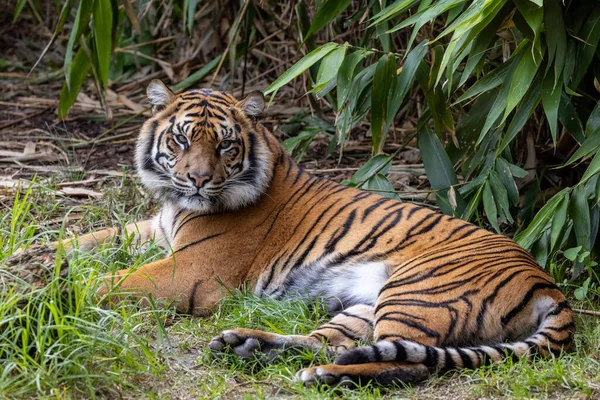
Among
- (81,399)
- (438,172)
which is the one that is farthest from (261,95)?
(81,399)

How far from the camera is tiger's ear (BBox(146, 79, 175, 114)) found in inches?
185

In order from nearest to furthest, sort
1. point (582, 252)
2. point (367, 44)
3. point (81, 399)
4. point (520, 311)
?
point (81, 399)
point (520, 311)
point (582, 252)
point (367, 44)

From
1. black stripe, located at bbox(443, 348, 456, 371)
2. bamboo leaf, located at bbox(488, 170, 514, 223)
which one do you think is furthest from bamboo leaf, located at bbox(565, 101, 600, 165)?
black stripe, located at bbox(443, 348, 456, 371)

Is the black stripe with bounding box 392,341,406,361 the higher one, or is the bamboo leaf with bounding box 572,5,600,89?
the bamboo leaf with bounding box 572,5,600,89

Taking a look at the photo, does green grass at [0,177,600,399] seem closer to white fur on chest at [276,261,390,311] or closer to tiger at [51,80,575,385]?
tiger at [51,80,575,385]

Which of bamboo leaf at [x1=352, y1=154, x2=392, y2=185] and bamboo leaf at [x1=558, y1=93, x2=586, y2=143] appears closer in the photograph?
bamboo leaf at [x1=558, y1=93, x2=586, y2=143]

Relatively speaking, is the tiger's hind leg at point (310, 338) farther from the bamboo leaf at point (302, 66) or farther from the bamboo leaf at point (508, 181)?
the bamboo leaf at point (508, 181)

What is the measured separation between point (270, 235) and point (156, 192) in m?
0.71

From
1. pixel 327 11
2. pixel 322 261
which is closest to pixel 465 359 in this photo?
pixel 322 261

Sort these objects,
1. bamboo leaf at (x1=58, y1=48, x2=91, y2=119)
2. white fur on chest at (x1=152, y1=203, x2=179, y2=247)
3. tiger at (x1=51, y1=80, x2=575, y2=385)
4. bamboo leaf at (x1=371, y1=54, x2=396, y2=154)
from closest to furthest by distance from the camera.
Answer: tiger at (x1=51, y1=80, x2=575, y2=385)
white fur on chest at (x1=152, y1=203, x2=179, y2=247)
bamboo leaf at (x1=371, y1=54, x2=396, y2=154)
bamboo leaf at (x1=58, y1=48, x2=91, y2=119)

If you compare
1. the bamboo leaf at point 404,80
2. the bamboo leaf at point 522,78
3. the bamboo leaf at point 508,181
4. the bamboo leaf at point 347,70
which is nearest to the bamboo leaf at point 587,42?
the bamboo leaf at point 522,78

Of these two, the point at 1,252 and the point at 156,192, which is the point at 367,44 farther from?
the point at 1,252

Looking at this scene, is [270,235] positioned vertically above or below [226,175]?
below

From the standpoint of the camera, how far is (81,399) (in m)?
3.11
